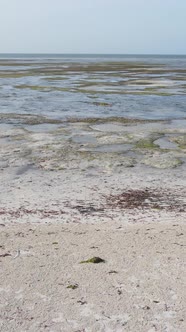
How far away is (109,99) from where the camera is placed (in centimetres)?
3397

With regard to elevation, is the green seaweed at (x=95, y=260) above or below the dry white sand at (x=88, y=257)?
above

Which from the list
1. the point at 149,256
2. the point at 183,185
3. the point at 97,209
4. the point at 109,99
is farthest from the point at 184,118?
the point at 149,256

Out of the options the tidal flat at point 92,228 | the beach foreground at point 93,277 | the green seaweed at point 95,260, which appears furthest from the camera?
the green seaweed at point 95,260

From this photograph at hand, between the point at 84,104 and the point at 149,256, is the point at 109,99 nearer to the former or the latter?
the point at 84,104

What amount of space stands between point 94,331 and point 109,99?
28.9 meters

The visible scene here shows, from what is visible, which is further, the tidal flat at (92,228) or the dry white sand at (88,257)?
the tidal flat at (92,228)

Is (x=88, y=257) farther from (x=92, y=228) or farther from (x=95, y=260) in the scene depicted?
(x=92, y=228)

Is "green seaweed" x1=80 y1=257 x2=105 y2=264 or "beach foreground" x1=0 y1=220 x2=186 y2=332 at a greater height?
"green seaweed" x1=80 y1=257 x2=105 y2=264

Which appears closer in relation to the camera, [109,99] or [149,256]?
[149,256]

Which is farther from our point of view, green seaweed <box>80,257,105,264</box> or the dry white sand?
green seaweed <box>80,257,105,264</box>

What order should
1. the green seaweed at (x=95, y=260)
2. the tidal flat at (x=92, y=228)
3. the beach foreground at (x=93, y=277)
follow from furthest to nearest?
1. the green seaweed at (x=95, y=260)
2. the tidal flat at (x=92, y=228)
3. the beach foreground at (x=93, y=277)

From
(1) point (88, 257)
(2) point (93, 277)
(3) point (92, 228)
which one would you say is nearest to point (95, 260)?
(1) point (88, 257)

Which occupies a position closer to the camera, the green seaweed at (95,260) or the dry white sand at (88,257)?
the dry white sand at (88,257)

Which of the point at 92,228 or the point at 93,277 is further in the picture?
the point at 92,228
